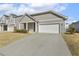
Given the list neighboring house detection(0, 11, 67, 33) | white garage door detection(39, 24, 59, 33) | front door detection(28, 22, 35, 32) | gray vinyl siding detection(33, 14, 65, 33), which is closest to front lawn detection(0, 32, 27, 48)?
neighboring house detection(0, 11, 67, 33)

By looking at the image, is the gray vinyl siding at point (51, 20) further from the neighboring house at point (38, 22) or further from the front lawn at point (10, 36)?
the front lawn at point (10, 36)

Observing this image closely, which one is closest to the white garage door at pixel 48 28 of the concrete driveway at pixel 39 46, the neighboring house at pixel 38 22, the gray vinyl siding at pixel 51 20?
the neighboring house at pixel 38 22

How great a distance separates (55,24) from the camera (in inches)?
608

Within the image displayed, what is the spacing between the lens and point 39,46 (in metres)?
11.5

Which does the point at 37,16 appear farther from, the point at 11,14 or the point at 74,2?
the point at 74,2

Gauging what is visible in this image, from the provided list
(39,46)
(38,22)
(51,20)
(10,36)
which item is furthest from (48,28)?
(39,46)

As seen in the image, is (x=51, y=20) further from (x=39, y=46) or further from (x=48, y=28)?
(x=39, y=46)

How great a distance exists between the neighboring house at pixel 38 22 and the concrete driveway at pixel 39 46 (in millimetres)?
792

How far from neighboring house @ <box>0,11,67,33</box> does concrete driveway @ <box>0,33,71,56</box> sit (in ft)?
2.60

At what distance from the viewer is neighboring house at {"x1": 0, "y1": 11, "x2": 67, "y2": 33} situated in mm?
14875

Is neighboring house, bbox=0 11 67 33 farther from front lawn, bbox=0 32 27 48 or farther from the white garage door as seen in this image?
front lawn, bbox=0 32 27 48

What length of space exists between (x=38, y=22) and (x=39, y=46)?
4572 millimetres

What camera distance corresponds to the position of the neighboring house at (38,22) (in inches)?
586

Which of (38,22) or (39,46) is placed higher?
(38,22)
